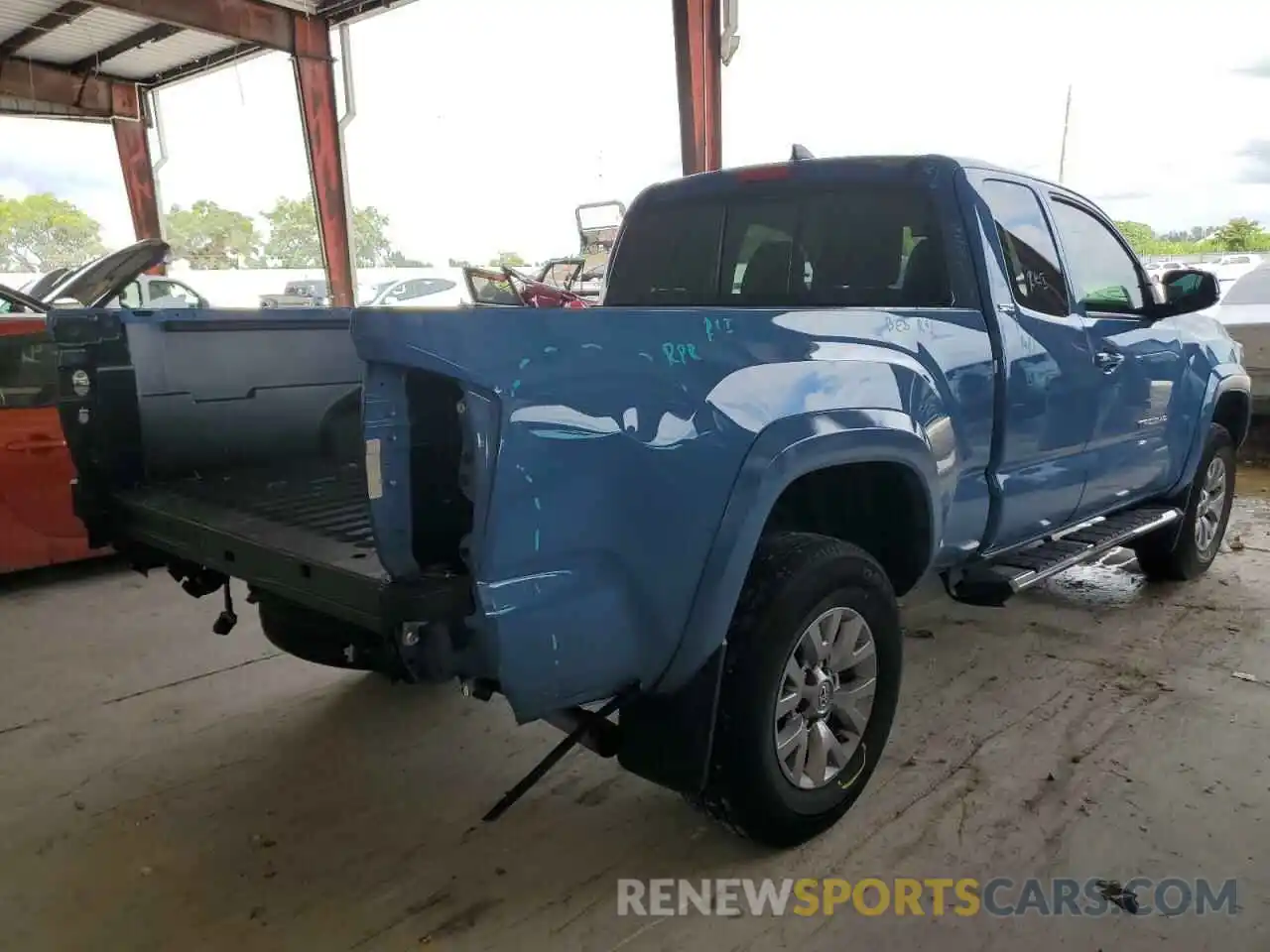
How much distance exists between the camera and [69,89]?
706 inches

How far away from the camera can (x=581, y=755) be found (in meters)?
3.11

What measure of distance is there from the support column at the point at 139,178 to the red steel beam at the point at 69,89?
24 cm

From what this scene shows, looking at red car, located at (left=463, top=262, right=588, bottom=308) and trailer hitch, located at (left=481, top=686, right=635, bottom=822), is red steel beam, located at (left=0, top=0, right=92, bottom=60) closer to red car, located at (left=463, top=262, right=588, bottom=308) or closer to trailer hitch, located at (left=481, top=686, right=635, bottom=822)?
red car, located at (left=463, top=262, right=588, bottom=308)

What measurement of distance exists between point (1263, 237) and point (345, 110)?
81.0 feet

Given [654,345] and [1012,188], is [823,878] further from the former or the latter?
[1012,188]

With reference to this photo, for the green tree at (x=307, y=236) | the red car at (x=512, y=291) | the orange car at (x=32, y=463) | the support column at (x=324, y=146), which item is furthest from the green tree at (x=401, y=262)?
the orange car at (x=32, y=463)

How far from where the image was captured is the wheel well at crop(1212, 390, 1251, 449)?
4816 mm

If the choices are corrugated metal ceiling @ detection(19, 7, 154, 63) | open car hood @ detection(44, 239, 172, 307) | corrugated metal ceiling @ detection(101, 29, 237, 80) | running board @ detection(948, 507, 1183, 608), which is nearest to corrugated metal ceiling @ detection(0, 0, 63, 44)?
corrugated metal ceiling @ detection(19, 7, 154, 63)

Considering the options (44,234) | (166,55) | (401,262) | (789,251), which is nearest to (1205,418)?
(789,251)

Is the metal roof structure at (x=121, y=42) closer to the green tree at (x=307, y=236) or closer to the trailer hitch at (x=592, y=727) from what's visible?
the green tree at (x=307, y=236)

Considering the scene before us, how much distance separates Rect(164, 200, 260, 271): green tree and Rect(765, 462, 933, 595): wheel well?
22587mm

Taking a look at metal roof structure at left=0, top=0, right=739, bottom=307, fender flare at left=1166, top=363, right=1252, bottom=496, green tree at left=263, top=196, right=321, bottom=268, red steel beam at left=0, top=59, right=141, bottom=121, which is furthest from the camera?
green tree at left=263, top=196, right=321, bottom=268

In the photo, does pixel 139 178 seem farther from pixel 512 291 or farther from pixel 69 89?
pixel 512 291

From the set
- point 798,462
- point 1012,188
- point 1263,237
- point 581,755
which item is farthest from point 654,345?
point 1263,237
